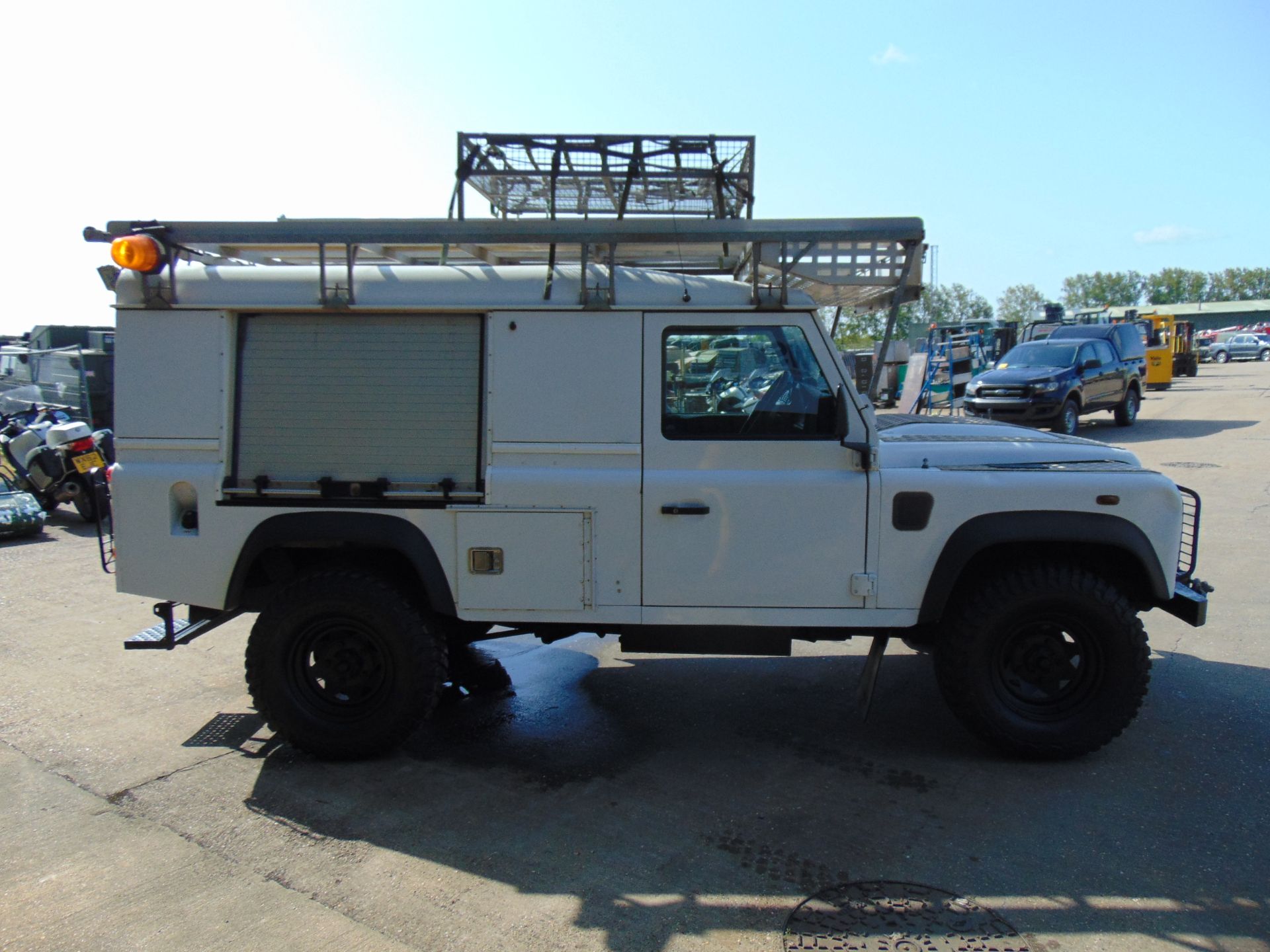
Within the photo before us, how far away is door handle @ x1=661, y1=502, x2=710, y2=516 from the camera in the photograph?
4.16 meters

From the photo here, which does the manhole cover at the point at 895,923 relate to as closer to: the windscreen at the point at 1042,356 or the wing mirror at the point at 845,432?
the wing mirror at the point at 845,432

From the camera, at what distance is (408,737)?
4438 mm

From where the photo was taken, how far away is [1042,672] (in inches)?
171

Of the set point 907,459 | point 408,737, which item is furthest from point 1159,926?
point 408,737

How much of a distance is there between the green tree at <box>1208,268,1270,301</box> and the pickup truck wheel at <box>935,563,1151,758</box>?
118m

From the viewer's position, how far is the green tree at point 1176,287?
10575cm

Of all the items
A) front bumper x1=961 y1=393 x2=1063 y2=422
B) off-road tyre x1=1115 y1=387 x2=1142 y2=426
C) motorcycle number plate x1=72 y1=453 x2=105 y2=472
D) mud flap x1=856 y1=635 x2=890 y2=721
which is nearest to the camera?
mud flap x1=856 y1=635 x2=890 y2=721

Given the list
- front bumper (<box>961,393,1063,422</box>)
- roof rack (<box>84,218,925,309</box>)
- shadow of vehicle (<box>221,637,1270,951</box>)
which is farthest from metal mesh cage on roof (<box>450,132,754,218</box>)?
front bumper (<box>961,393,1063,422</box>)

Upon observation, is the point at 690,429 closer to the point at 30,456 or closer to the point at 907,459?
the point at 907,459

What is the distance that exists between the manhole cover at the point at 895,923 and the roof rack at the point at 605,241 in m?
2.47

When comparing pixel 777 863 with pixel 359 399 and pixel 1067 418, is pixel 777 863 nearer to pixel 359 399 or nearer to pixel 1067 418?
pixel 359 399

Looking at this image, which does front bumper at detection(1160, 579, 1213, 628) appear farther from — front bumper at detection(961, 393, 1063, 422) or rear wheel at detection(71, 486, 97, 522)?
front bumper at detection(961, 393, 1063, 422)

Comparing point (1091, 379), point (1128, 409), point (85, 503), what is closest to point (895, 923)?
point (85, 503)

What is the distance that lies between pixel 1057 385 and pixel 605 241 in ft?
48.7
